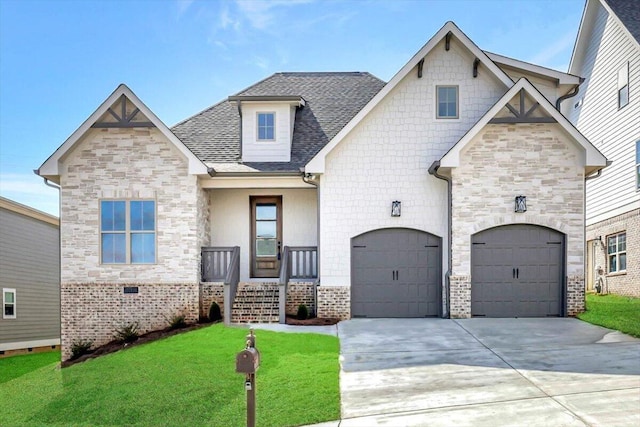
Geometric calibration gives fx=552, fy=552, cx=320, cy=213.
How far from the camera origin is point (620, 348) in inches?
416

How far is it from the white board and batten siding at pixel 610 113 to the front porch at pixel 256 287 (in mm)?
11017

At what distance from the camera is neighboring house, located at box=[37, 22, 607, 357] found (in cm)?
1427

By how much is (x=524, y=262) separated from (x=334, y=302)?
5.10m

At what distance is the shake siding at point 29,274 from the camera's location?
20.3 m

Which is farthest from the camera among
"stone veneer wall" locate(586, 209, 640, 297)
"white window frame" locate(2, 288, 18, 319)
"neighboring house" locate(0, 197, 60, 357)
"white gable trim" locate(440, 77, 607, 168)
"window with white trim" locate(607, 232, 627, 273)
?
"neighboring house" locate(0, 197, 60, 357)

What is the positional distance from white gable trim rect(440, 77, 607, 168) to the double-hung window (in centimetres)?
793

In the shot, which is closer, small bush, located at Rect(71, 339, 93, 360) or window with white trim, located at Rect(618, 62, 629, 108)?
small bush, located at Rect(71, 339, 93, 360)

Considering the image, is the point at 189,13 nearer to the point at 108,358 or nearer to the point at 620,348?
the point at 108,358

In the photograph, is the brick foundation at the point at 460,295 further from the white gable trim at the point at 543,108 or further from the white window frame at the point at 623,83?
the white window frame at the point at 623,83

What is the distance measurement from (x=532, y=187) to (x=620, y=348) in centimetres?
495

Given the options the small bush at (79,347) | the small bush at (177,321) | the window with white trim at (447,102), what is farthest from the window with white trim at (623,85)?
the small bush at (79,347)

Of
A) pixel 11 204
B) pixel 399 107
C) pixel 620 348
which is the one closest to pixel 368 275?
pixel 399 107

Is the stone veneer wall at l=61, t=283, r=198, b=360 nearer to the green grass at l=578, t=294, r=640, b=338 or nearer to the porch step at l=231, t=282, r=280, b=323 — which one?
the porch step at l=231, t=282, r=280, b=323

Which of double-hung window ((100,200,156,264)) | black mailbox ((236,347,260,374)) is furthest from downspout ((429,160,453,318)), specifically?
black mailbox ((236,347,260,374))
